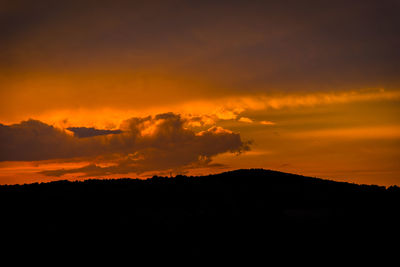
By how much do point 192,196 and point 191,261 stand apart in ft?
57.3

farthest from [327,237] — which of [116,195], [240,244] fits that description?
[116,195]

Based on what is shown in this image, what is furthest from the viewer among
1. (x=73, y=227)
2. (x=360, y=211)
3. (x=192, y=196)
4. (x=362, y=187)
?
(x=362, y=187)

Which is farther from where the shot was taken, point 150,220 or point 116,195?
point 116,195

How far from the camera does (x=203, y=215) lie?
41.2 m

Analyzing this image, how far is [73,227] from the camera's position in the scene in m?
40.1

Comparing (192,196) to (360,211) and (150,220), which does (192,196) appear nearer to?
(150,220)

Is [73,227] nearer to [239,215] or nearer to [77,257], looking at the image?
[77,257]

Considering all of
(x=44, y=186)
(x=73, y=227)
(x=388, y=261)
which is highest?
(x=44, y=186)

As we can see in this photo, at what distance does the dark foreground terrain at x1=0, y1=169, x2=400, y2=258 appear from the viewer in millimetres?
35250

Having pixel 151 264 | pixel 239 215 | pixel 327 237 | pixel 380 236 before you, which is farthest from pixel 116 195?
pixel 380 236

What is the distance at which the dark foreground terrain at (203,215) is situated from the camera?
35.2m

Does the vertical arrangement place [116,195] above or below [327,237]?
above

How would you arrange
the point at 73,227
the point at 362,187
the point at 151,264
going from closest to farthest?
the point at 151,264 → the point at 73,227 → the point at 362,187

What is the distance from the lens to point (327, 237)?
35.9 metres
